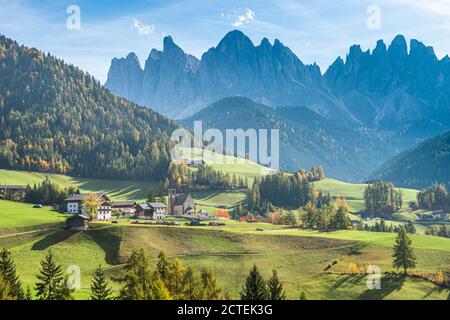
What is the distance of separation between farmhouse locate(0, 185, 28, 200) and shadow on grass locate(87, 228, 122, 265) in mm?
69712

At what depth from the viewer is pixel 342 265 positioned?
341 ft

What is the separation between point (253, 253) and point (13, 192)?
108176mm

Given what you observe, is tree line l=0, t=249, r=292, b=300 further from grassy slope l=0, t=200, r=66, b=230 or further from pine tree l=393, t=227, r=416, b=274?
grassy slope l=0, t=200, r=66, b=230

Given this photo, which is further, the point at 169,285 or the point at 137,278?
the point at 137,278

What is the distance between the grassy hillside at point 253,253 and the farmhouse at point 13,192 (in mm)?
63576

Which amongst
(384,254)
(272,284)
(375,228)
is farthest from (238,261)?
(375,228)

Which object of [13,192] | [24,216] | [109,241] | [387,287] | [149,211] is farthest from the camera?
[13,192]

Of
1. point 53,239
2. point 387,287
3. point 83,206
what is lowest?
point 387,287

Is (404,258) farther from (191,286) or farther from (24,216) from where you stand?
(24,216)

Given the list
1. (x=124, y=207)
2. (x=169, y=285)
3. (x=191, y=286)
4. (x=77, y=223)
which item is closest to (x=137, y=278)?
(x=169, y=285)

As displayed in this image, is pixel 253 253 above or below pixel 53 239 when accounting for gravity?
below

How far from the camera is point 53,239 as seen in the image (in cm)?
11769

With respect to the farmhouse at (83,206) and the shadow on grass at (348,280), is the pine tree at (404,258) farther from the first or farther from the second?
the farmhouse at (83,206)
